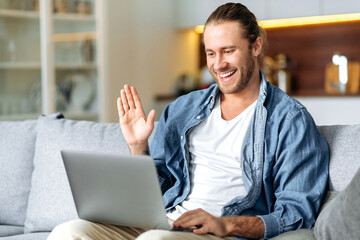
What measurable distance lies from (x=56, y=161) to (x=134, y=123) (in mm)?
427

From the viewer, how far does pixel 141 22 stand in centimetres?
482

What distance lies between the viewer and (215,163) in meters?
1.82

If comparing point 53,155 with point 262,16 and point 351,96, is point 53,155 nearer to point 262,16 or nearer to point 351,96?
point 351,96

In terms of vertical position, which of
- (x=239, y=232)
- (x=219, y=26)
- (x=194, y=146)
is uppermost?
(x=219, y=26)

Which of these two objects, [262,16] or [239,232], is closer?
[239,232]

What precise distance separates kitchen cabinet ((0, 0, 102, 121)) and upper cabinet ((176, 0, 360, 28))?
1.00m

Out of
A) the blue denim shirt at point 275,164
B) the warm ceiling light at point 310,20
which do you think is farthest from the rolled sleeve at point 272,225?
the warm ceiling light at point 310,20

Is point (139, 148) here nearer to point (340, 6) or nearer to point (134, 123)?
point (134, 123)

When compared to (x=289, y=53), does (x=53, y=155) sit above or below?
below

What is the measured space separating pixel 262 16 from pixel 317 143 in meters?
3.18

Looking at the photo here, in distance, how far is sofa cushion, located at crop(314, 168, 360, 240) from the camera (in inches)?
54.9

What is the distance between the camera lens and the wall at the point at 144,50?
4.53 m

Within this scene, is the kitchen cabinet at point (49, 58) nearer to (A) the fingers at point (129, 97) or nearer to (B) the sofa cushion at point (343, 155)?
(A) the fingers at point (129, 97)

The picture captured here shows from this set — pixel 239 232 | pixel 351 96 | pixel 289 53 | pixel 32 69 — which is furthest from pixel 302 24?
pixel 239 232
